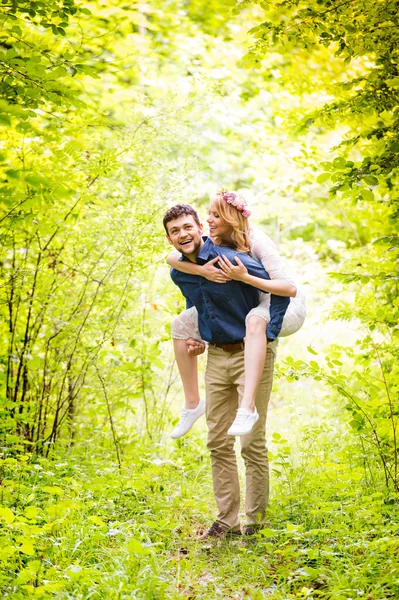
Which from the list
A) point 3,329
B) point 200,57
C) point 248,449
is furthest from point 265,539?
point 200,57

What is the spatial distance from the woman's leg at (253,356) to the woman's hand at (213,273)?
230 mm

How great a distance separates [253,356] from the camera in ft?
9.58

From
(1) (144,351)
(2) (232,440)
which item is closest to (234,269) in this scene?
(2) (232,440)

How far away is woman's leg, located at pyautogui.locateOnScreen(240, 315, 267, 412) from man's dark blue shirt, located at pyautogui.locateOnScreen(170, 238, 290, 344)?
0.20ft

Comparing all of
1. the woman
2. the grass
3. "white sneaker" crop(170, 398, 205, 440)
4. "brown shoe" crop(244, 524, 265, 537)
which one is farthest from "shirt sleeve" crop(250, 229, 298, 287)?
"brown shoe" crop(244, 524, 265, 537)

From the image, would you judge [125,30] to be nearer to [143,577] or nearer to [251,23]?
[251,23]

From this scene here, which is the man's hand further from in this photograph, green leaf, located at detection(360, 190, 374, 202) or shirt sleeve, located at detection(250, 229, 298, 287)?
green leaf, located at detection(360, 190, 374, 202)

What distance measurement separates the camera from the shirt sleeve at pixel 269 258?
2957 mm

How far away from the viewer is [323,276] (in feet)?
24.9

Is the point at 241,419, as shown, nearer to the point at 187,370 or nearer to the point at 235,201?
the point at 187,370

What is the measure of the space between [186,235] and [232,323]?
479 millimetres

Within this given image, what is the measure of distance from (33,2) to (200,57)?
21.6ft

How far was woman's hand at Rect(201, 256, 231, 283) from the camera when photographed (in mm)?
2998

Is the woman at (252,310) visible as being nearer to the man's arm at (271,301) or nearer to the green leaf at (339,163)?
the man's arm at (271,301)
